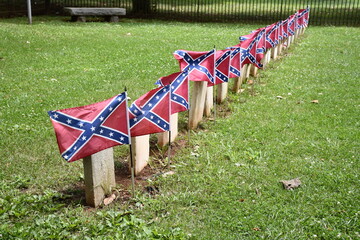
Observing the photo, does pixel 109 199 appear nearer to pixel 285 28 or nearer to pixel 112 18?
pixel 285 28

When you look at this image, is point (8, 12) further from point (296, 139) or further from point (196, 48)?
point (296, 139)

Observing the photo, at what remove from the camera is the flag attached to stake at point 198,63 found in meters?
6.75

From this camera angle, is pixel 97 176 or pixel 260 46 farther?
pixel 260 46

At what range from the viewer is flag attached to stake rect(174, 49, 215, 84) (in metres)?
6.75

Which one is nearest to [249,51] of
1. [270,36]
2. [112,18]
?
[270,36]

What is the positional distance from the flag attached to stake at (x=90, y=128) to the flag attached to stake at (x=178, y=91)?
1235 mm

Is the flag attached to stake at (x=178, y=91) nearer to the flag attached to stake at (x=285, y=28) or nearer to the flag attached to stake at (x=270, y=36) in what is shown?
the flag attached to stake at (x=270, y=36)

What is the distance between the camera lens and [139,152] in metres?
5.35

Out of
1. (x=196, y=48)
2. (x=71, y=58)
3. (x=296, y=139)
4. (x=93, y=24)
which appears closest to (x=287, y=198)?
(x=296, y=139)

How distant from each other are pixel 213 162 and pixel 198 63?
1803mm

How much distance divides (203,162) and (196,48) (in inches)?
342

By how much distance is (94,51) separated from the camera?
517 inches

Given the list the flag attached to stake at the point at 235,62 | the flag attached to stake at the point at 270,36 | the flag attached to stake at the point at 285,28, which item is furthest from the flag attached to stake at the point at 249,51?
the flag attached to stake at the point at 285,28

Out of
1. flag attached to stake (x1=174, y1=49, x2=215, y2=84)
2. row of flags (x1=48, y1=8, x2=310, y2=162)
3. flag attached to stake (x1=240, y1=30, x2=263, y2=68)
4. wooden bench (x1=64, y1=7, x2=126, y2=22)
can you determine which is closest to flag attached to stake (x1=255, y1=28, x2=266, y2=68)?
flag attached to stake (x1=240, y1=30, x2=263, y2=68)
